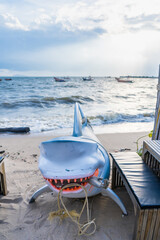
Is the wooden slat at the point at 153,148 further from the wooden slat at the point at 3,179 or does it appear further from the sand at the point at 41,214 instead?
the wooden slat at the point at 3,179

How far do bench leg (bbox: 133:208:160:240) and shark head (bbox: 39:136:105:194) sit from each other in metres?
0.70

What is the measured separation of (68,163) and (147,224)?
1164mm

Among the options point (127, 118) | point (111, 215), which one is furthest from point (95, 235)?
point (127, 118)

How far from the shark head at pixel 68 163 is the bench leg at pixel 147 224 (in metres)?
0.70

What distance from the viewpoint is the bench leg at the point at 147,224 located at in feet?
6.75

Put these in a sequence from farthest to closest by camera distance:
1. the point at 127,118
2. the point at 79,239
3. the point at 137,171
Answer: the point at 127,118
the point at 137,171
the point at 79,239

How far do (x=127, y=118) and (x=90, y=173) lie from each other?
32.5 ft

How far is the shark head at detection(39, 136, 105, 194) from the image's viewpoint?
6.87ft

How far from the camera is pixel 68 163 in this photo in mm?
2160

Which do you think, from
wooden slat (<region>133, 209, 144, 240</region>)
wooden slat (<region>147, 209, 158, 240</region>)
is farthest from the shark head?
wooden slat (<region>147, 209, 158, 240</region>)

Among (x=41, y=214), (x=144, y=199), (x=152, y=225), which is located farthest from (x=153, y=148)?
(x=41, y=214)

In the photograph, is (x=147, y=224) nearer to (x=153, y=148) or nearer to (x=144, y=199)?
(x=144, y=199)

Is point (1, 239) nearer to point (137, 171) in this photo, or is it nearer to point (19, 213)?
point (19, 213)

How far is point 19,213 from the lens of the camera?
3027 mm
